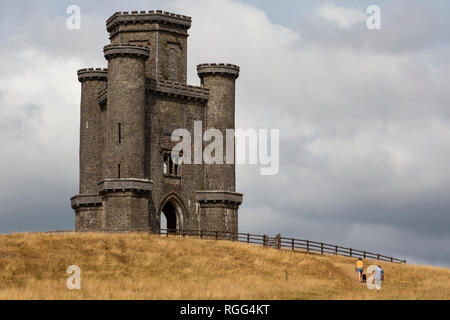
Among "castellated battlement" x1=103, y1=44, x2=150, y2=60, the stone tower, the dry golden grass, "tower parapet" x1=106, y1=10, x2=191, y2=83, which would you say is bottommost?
the dry golden grass

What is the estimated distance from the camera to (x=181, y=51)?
68.6 meters

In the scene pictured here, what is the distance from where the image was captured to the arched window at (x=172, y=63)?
222ft

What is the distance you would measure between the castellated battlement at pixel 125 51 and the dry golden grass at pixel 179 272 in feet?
45.7

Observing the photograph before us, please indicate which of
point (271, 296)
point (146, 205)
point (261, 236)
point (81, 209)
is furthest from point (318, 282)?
point (81, 209)

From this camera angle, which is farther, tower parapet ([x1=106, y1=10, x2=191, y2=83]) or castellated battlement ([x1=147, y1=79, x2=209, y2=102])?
tower parapet ([x1=106, y1=10, x2=191, y2=83])

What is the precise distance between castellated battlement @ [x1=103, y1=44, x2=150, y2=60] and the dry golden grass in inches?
549

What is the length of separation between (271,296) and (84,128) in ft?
114

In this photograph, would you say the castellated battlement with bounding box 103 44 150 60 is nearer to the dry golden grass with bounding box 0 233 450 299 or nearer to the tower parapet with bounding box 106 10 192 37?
the tower parapet with bounding box 106 10 192 37

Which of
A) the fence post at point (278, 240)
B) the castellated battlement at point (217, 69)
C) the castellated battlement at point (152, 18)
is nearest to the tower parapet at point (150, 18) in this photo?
the castellated battlement at point (152, 18)

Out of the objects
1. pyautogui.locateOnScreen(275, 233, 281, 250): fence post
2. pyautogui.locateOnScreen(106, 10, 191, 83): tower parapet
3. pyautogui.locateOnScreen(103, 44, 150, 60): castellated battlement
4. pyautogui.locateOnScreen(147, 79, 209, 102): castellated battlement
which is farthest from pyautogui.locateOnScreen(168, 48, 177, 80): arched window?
pyautogui.locateOnScreen(275, 233, 281, 250): fence post

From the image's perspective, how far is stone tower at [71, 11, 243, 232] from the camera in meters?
62.2

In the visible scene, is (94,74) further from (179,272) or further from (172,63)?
(179,272)

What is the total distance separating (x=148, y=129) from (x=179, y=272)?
739 inches
